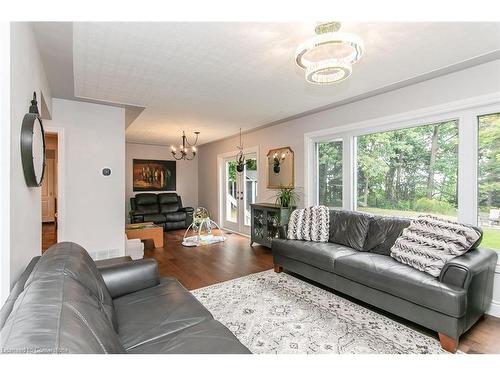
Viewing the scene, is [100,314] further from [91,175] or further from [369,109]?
[369,109]

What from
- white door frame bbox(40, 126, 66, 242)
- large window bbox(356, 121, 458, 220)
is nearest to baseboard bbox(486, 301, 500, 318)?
large window bbox(356, 121, 458, 220)

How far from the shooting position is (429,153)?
9.97 ft

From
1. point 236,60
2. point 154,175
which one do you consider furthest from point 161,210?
point 236,60

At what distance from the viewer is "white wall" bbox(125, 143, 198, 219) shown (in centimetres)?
728

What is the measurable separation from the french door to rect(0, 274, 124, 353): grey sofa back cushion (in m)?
4.90

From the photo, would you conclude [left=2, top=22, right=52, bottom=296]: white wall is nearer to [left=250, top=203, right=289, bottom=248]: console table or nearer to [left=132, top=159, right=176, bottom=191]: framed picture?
[left=250, top=203, right=289, bottom=248]: console table

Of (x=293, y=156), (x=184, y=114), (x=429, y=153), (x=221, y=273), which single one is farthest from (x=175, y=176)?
(x=429, y=153)

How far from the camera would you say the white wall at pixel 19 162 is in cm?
131

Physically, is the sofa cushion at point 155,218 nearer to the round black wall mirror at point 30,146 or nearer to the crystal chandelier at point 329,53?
the round black wall mirror at point 30,146

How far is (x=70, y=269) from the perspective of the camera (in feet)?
4.28

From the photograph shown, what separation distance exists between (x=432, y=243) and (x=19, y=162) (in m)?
3.16

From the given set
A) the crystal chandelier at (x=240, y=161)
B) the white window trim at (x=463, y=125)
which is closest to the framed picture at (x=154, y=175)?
the crystal chandelier at (x=240, y=161)

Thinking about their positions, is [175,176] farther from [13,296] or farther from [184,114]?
[13,296]

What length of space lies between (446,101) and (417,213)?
131 centimetres
